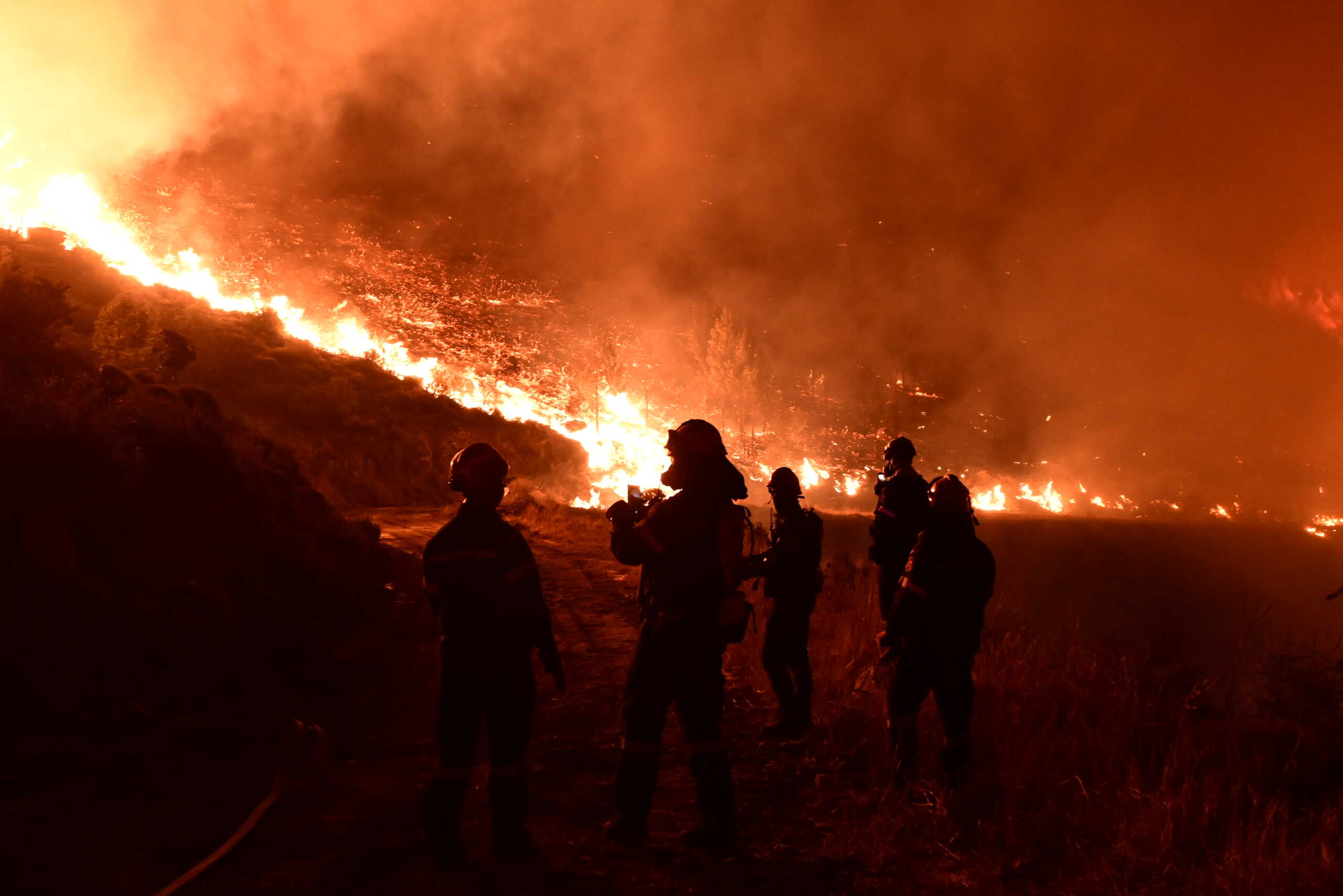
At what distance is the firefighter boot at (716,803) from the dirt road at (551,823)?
0.35 feet

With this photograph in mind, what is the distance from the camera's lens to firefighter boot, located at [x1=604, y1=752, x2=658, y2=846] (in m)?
4.50

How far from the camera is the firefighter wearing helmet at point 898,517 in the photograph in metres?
7.15

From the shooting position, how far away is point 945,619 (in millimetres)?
4934

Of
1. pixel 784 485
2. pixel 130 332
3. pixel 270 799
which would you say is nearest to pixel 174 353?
pixel 130 332

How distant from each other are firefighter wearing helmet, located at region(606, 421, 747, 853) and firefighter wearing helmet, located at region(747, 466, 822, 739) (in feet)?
6.42

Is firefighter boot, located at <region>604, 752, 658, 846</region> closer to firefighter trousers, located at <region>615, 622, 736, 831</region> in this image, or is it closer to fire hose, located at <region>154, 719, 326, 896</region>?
firefighter trousers, located at <region>615, 622, 736, 831</region>

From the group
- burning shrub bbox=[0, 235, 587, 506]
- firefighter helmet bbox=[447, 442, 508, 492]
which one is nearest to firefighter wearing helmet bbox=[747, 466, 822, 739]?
firefighter helmet bbox=[447, 442, 508, 492]

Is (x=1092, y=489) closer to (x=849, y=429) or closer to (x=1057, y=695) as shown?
(x=849, y=429)

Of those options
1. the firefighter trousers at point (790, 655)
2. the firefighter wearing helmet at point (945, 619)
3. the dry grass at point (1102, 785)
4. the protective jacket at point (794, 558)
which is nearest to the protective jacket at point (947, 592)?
the firefighter wearing helmet at point (945, 619)

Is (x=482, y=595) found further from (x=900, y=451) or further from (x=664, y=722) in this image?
(x=900, y=451)

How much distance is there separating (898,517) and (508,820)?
14.1ft

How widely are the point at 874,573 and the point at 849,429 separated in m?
88.3

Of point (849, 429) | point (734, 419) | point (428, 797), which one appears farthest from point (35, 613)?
point (849, 429)

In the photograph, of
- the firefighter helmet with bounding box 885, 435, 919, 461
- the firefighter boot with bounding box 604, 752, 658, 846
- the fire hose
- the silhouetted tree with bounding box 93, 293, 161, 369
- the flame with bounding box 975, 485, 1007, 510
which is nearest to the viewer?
the fire hose
